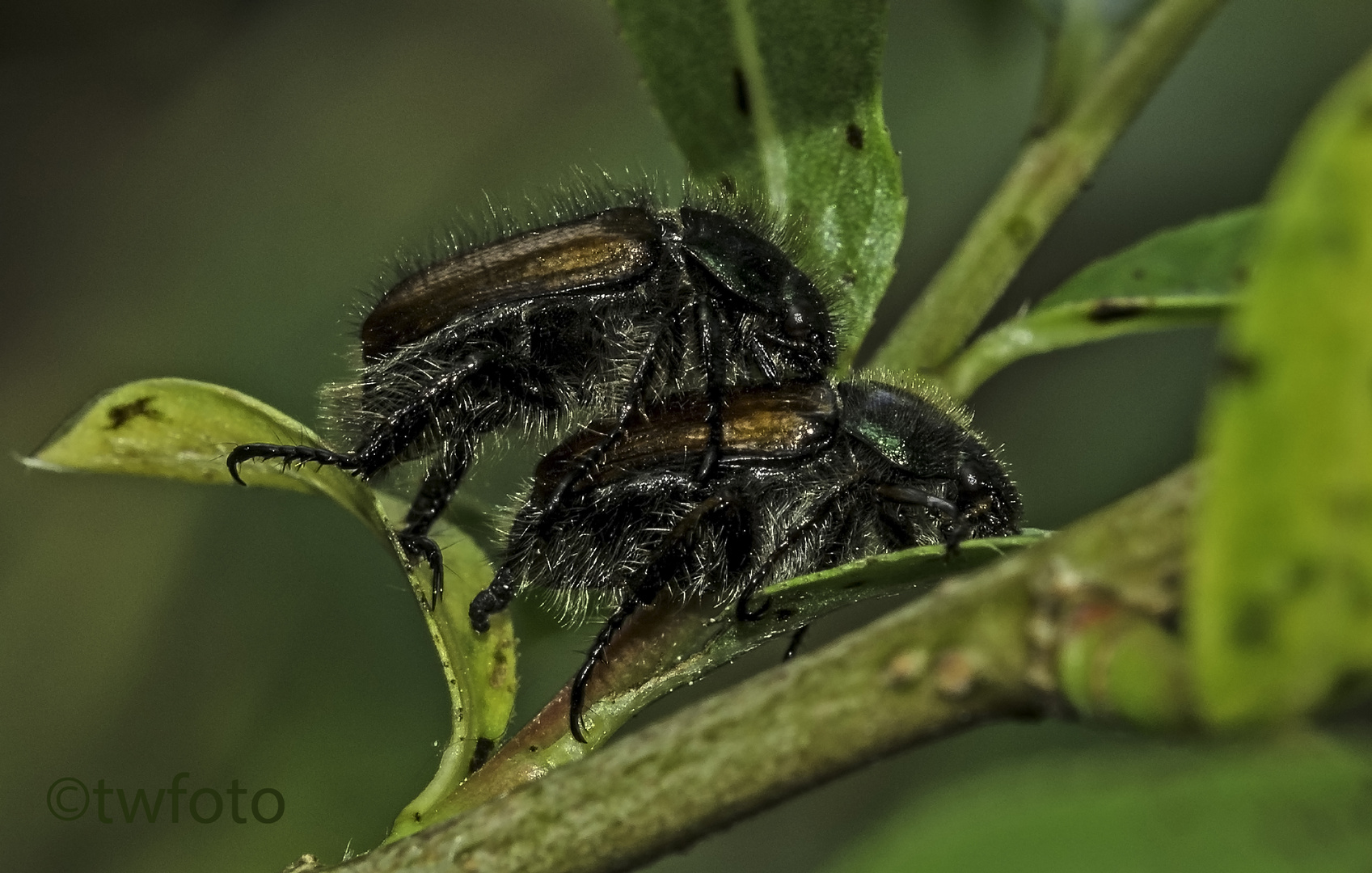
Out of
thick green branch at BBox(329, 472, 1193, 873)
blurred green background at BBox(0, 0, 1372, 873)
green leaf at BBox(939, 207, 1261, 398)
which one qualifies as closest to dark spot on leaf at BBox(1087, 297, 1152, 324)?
green leaf at BBox(939, 207, 1261, 398)

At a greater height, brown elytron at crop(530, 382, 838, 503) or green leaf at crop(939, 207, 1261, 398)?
green leaf at crop(939, 207, 1261, 398)

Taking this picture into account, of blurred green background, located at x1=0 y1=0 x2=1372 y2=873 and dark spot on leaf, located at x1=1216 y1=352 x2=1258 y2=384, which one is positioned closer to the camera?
dark spot on leaf, located at x1=1216 y1=352 x2=1258 y2=384

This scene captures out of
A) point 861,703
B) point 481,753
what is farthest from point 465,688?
point 861,703

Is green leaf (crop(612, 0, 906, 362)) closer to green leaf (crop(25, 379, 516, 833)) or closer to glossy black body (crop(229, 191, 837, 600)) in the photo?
glossy black body (crop(229, 191, 837, 600))

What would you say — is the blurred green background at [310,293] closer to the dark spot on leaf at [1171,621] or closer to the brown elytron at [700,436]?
the brown elytron at [700,436]

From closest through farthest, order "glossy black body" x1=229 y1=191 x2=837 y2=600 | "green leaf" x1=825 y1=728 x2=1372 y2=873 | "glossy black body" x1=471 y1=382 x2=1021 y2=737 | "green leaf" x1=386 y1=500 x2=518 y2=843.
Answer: "green leaf" x1=825 y1=728 x2=1372 y2=873 → "green leaf" x1=386 y1=500 x2=518 y2=843 → "glossy black body" x1=471 y1=382 x2=1021 y2=737 → "glossy black body" x1=229 y1=191 x2=837 y2=600

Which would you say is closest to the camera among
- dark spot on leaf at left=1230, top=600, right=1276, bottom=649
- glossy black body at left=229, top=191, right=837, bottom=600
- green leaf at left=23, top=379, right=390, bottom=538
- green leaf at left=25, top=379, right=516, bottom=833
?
dark spot on leaf at left=1230, top=600, right=1276, bottom=649

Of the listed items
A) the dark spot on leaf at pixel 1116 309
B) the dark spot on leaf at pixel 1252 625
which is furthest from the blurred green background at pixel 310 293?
the dark spot on leaf at pixel 1252 625

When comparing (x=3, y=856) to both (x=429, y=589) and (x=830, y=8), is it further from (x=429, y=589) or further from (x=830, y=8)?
(x=830, y=8)
